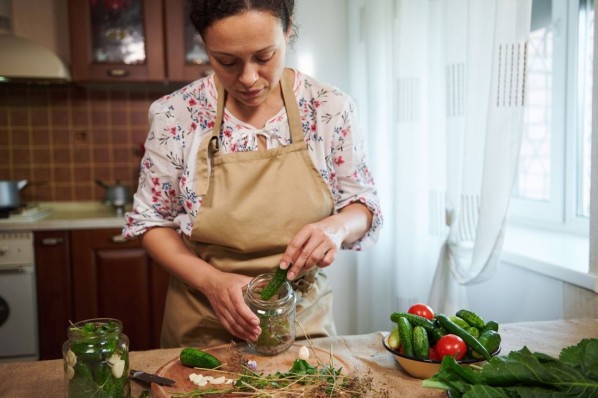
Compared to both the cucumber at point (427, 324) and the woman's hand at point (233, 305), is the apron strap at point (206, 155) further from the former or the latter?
the cucumber at point (427, 324)

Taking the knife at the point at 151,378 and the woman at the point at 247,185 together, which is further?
the woman at the point at 247,185

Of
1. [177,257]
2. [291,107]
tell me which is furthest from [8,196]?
[291,107]

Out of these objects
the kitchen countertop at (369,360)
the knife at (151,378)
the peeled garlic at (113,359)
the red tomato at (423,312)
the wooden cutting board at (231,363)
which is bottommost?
the kitchen countertop at (369,360)

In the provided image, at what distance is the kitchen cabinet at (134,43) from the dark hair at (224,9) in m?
1.74

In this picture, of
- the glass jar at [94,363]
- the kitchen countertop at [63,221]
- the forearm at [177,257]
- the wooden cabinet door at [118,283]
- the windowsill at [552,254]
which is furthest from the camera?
the wooden cabinet door at [118,283]

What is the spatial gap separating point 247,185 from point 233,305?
278 millimetres

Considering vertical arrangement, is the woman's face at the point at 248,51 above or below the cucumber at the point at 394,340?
above

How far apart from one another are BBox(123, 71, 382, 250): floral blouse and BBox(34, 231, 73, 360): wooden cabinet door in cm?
148

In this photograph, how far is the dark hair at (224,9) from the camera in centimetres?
100

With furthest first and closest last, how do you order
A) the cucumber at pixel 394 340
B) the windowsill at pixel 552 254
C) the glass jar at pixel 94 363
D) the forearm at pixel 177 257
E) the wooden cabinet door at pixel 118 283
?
the wooden cabinet door at pixel 118 283 → the windowsill at pixel 552 254 → the forearm at pixel 177 257 → the cucumber at pixel 394 340 → the glass jar at pixel 94 363

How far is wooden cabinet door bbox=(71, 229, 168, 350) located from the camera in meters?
2.57

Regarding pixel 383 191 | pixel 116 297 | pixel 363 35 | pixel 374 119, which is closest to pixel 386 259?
pixel 383 191

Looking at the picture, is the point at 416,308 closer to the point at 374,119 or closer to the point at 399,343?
the point at 399,343

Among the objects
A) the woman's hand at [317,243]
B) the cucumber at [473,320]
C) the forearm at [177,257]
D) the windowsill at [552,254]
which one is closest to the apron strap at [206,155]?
the forearm at [177,257]
